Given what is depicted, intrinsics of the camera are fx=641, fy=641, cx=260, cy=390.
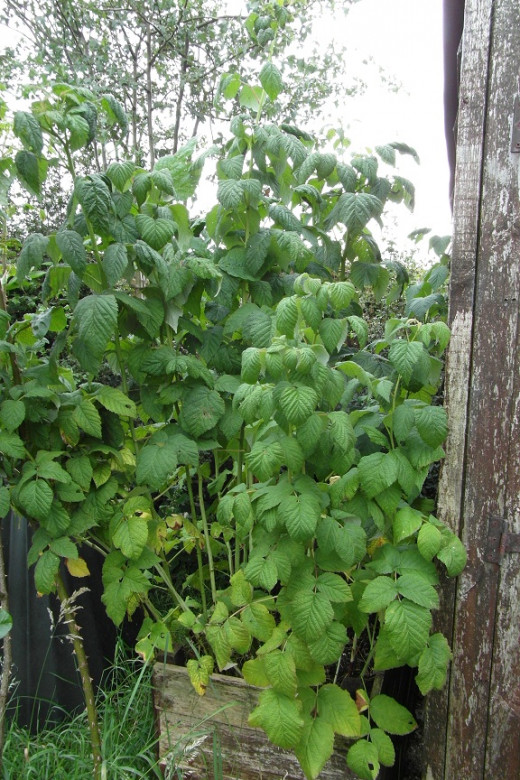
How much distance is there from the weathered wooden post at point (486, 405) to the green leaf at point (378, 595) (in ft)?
0.96

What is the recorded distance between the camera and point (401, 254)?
496cm

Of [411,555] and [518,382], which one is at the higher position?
[518,382]

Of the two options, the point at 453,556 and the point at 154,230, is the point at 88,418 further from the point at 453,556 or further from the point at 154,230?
the point at 453,556

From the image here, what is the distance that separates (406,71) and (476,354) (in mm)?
6939

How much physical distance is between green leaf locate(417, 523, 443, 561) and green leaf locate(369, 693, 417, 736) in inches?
18.7

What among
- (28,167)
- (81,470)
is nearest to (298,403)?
(81,470)

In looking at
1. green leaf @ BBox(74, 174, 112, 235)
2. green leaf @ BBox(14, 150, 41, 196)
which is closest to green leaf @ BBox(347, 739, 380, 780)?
green leaf @ BBox(74, 174, 112, 235)

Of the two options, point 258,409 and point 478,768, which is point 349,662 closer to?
point 478,768

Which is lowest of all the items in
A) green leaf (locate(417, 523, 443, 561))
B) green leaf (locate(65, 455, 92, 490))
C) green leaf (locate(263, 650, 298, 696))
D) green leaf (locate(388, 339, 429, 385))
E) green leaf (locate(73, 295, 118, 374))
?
green leaf (locate(263, 650, 298, 696))

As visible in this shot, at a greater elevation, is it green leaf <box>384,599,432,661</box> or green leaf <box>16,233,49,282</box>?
green leaf <box>16,233,49,282</box>

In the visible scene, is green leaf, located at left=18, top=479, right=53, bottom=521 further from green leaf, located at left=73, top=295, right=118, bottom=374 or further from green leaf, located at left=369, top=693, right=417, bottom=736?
green leaf, located at left=369, top=693, right=417, bottom=736

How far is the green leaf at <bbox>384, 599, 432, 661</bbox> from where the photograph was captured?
1.50 m

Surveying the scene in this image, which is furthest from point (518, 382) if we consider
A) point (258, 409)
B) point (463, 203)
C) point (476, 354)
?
point (258, 409)

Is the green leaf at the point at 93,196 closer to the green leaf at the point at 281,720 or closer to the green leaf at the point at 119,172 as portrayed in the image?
the green leaf at the point at 119,172
